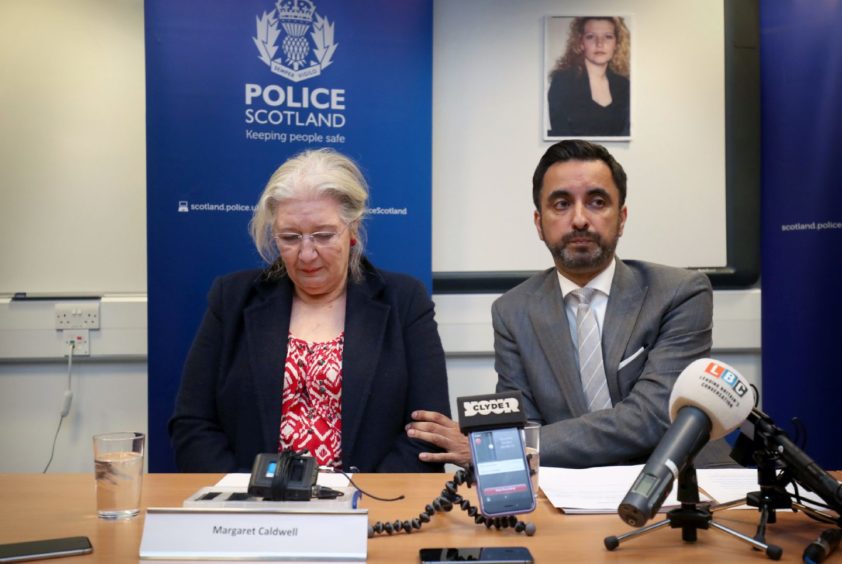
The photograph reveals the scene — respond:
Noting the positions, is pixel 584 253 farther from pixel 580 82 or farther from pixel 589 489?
pixel 580 82

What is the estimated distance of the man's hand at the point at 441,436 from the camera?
203cm

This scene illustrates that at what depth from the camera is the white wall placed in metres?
3.54

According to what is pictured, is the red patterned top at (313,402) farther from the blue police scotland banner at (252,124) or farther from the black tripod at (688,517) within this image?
the black tripod at (688,517)

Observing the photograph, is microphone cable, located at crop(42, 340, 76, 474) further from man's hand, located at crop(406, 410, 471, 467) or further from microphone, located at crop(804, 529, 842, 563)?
microphone, located at crop(804, 529, 842, 563)

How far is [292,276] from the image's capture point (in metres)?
2.49

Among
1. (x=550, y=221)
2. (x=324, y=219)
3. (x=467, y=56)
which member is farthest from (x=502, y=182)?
(x=324, y=219)

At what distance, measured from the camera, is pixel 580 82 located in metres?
3.67

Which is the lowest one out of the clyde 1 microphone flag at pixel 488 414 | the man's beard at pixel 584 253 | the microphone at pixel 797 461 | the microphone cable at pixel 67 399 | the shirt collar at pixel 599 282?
the microphone cable at pixel 67 399

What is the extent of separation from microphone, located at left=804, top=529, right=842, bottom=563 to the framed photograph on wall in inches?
103

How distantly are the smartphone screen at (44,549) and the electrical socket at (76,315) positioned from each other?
2357 mm

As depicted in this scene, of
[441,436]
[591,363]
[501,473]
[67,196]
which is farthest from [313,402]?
[67,196]

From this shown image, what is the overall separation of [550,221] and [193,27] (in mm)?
1624

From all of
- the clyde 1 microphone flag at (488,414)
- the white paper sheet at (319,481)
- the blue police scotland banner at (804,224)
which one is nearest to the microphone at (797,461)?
the clyde 1 microphone flag at (488,414)

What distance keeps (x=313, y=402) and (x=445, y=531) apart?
1.03m
